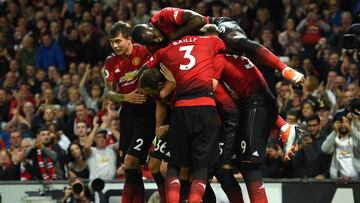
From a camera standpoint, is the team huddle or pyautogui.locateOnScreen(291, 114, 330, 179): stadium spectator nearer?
the team huddle

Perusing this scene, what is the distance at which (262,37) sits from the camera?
1958cm

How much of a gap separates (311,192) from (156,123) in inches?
147

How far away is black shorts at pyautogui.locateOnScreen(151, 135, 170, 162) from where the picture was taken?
11889mm

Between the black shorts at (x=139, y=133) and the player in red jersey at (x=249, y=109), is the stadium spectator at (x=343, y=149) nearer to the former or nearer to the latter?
the player in red jersey at (x=249, y=109)

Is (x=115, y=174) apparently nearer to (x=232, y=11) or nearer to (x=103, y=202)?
(x=103, y=202)

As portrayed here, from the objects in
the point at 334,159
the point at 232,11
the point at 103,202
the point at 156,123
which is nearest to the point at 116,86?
the point at 156,123

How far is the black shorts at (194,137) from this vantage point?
1137 centimetres

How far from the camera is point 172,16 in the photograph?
457 inches

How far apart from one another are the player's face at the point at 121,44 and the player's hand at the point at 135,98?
22.0 inches

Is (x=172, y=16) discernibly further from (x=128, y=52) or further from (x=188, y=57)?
(x=128, y=52)

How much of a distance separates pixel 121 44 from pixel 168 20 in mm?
893

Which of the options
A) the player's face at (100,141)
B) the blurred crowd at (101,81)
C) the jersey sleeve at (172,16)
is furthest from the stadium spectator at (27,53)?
the jersey sleeve at (172,16)

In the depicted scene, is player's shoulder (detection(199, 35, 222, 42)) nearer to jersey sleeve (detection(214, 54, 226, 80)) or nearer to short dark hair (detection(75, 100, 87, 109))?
jersey sleeve (detection(214, 54, 226, 80))

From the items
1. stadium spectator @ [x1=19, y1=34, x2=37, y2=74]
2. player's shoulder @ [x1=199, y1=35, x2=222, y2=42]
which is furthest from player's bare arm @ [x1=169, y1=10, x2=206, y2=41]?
stadium spectator @ [x1=19, y1=34, x2=37, y2=74]
